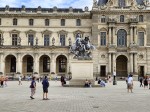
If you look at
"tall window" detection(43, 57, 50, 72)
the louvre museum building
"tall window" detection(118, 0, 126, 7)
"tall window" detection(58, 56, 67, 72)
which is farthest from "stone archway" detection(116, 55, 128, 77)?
"tall window" detection(43, 57, 50, 72)

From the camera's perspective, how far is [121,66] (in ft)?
257

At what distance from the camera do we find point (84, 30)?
3211 inches

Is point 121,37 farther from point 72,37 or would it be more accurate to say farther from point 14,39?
point 14,39

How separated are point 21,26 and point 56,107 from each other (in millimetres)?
63563

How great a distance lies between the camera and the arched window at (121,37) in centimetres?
7662

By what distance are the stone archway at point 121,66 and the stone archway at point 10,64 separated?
2263cm

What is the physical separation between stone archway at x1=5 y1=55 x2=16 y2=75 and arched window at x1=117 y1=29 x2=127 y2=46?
76.7 feet

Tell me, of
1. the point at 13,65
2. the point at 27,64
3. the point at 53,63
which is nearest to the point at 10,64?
the point at 13,65

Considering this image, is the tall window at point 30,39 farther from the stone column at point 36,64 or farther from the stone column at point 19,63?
the stone column at point 19,63

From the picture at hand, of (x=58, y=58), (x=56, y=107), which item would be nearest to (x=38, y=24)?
(x=58, y=58)

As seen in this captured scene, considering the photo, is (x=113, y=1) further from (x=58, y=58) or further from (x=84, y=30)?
(x=58, y=58)

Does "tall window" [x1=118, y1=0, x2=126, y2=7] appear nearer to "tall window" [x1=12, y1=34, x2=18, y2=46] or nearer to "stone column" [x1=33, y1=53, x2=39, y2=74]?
"stone column" [x1=33, y1=53, x2=39, y2=74]

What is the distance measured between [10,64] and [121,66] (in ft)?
80.0

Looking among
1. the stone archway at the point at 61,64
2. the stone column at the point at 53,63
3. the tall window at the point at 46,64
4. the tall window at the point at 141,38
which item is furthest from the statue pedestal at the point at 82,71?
the tall window at the point at 46,64
